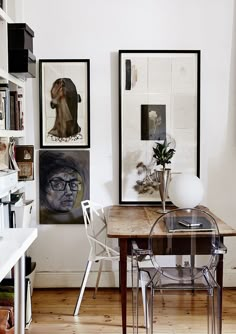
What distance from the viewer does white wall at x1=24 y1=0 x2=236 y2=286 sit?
→ 139 inches

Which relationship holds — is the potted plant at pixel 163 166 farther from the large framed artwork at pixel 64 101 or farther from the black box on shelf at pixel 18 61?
the black box on shelf at pixel 18 61

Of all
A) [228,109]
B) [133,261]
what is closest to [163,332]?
[133,261]

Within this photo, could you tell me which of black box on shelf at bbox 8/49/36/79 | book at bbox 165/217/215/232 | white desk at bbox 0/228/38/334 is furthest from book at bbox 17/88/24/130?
book at bbox 165/217/215/232

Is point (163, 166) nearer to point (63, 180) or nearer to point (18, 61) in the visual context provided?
point (63, 180)

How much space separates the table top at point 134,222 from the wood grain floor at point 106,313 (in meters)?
0.70

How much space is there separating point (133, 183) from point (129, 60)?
1.00m

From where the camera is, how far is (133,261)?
2.94 metres

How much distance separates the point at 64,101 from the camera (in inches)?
140

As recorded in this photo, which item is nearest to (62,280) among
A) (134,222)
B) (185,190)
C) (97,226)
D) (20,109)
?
(97,226)

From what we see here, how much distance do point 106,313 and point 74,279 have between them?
57 centimetres

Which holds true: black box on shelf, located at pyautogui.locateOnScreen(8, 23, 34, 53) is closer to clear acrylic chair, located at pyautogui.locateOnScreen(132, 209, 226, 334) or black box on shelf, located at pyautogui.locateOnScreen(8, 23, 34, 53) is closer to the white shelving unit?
the white shelving unit

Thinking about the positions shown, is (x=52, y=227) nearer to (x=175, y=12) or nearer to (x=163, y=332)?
(x=163, y=332)

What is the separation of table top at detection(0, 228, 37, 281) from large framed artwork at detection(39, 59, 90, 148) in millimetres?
1269

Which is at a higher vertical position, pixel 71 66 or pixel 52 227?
pixel 71 66
